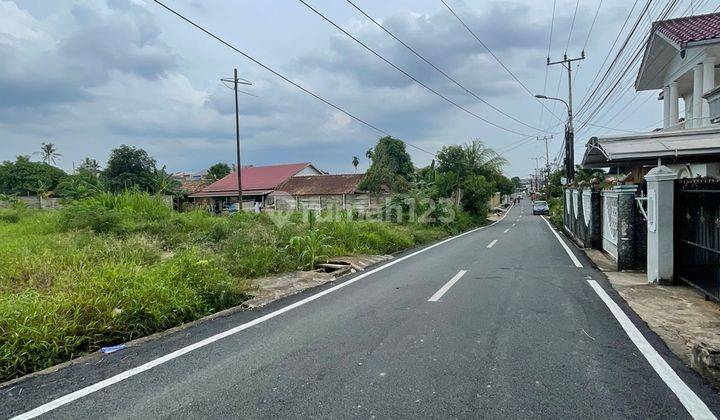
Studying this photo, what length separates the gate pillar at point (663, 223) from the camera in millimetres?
7082

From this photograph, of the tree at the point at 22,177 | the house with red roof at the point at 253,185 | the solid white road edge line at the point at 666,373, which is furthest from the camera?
the tree at the point at 22,177

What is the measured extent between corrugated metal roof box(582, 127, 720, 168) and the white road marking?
4194 mm

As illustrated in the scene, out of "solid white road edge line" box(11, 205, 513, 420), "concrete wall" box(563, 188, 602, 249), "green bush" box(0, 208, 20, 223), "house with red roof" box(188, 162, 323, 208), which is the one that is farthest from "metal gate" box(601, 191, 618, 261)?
"house with red roof" box(188, 162, 323, 208)

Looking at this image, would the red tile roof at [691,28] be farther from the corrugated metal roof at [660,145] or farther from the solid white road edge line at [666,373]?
the solid white road edge line at [666,373]

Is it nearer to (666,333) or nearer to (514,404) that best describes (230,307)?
(514,404)

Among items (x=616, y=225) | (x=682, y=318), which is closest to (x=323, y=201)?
(x=616, y=225)

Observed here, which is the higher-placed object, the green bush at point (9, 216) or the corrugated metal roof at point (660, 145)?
the corrugated metal roof at point (660, 145)

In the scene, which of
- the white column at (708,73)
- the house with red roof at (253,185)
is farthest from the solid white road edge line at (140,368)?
the house with red roof at (253,185)

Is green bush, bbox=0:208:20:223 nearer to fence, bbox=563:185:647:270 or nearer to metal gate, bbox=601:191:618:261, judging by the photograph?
fence, bbox=563:185:647:270

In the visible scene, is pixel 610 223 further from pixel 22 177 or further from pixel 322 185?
pixel 22 177

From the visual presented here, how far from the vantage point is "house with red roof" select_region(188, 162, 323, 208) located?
41906mm

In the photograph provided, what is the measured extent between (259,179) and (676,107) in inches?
1487

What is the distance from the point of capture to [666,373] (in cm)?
367

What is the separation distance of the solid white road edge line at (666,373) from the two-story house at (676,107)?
525cm
